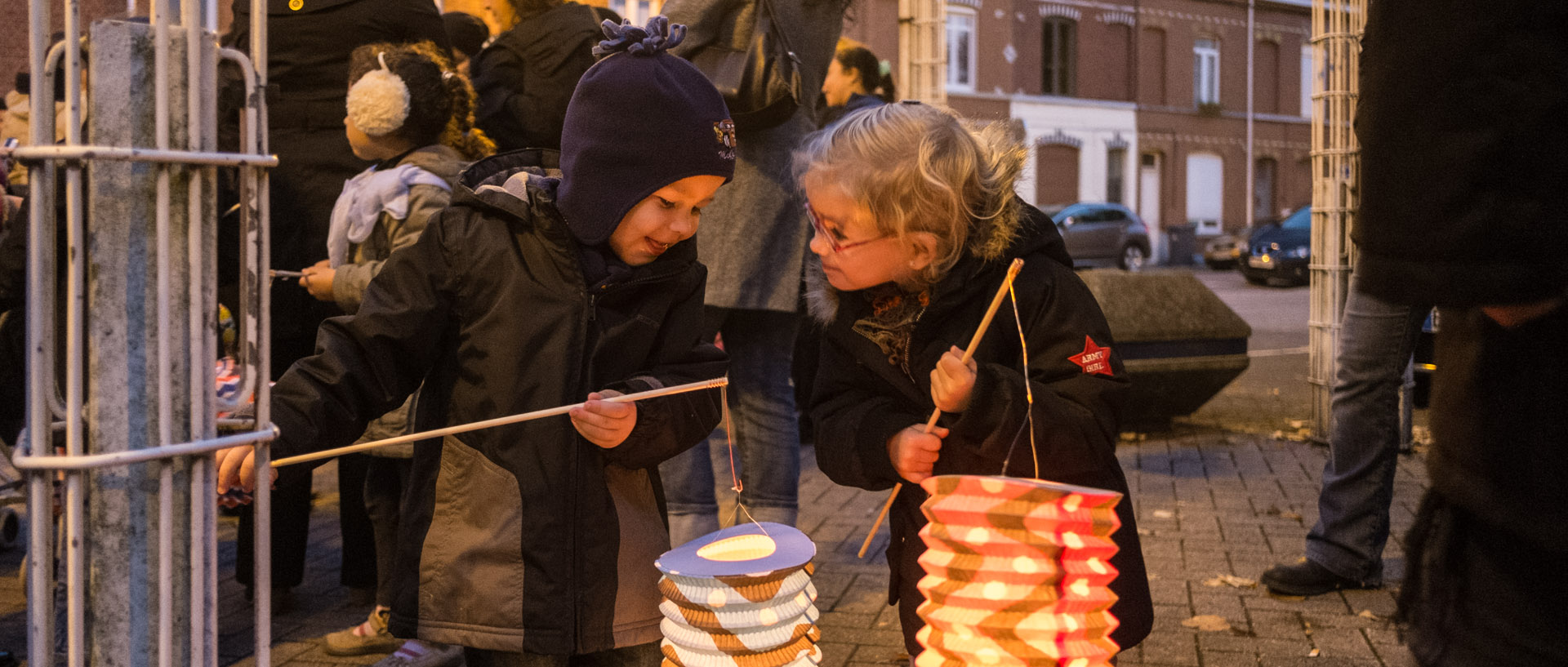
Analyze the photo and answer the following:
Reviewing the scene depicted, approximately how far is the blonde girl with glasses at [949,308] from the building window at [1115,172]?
114ft

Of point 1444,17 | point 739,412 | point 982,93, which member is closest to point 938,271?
point 1444,17

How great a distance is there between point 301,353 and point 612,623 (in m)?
1.92

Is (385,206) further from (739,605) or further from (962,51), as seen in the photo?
(962,51)

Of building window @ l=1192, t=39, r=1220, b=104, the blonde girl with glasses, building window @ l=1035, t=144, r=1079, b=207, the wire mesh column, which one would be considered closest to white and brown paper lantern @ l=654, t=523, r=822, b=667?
the blonde girl with glasses

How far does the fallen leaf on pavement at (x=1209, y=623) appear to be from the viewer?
3.61 metres

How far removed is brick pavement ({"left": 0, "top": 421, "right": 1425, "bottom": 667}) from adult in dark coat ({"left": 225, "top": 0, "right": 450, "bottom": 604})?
258 mm

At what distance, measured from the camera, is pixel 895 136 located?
2.17 m

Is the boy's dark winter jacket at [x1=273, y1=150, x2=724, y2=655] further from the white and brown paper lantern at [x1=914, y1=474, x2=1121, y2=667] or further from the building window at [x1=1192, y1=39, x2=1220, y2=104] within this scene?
the building window at [x1=1192, y1=39, x2=1220, y2=104]

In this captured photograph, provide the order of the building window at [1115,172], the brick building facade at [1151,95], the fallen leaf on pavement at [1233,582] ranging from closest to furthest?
1. the fallen leaf on pavement at [1233,582]
2. the brick building facade at [1151,95]
3. the building window at [1115,172]

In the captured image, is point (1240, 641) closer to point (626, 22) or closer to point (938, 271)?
point (938, 271)

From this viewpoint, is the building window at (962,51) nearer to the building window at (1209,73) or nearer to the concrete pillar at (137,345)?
the building window at (1209,73)

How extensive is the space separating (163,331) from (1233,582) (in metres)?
3.56

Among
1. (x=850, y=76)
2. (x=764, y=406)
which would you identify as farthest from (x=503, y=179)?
(x=850, y=76)

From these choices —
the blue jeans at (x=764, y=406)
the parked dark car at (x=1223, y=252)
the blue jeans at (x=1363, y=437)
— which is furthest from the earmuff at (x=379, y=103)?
the parked dark car at (x=1223, y=252)
